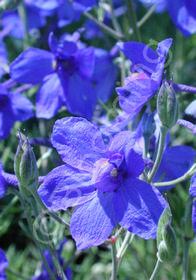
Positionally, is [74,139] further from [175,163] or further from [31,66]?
[31,66]

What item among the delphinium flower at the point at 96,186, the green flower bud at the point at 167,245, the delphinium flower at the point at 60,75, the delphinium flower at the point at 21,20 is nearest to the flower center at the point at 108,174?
the delphinium flower at the point at 96,186

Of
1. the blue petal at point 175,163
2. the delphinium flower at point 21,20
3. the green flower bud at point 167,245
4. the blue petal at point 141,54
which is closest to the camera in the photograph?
the green flower bud at point 167,245

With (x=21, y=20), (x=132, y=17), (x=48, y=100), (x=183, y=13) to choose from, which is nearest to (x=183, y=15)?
(x=183, y=13)

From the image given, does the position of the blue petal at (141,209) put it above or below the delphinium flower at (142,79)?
below

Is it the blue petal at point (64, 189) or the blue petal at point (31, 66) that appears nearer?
the blue petal at point (64, 189)

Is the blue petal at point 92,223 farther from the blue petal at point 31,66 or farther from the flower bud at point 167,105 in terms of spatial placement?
the blue petal at point 31,66

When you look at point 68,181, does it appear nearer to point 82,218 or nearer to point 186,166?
point 82,218

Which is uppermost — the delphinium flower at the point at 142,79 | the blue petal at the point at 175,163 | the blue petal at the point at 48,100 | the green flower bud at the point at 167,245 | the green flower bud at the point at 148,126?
the delphinium flower at the point at 142,79
